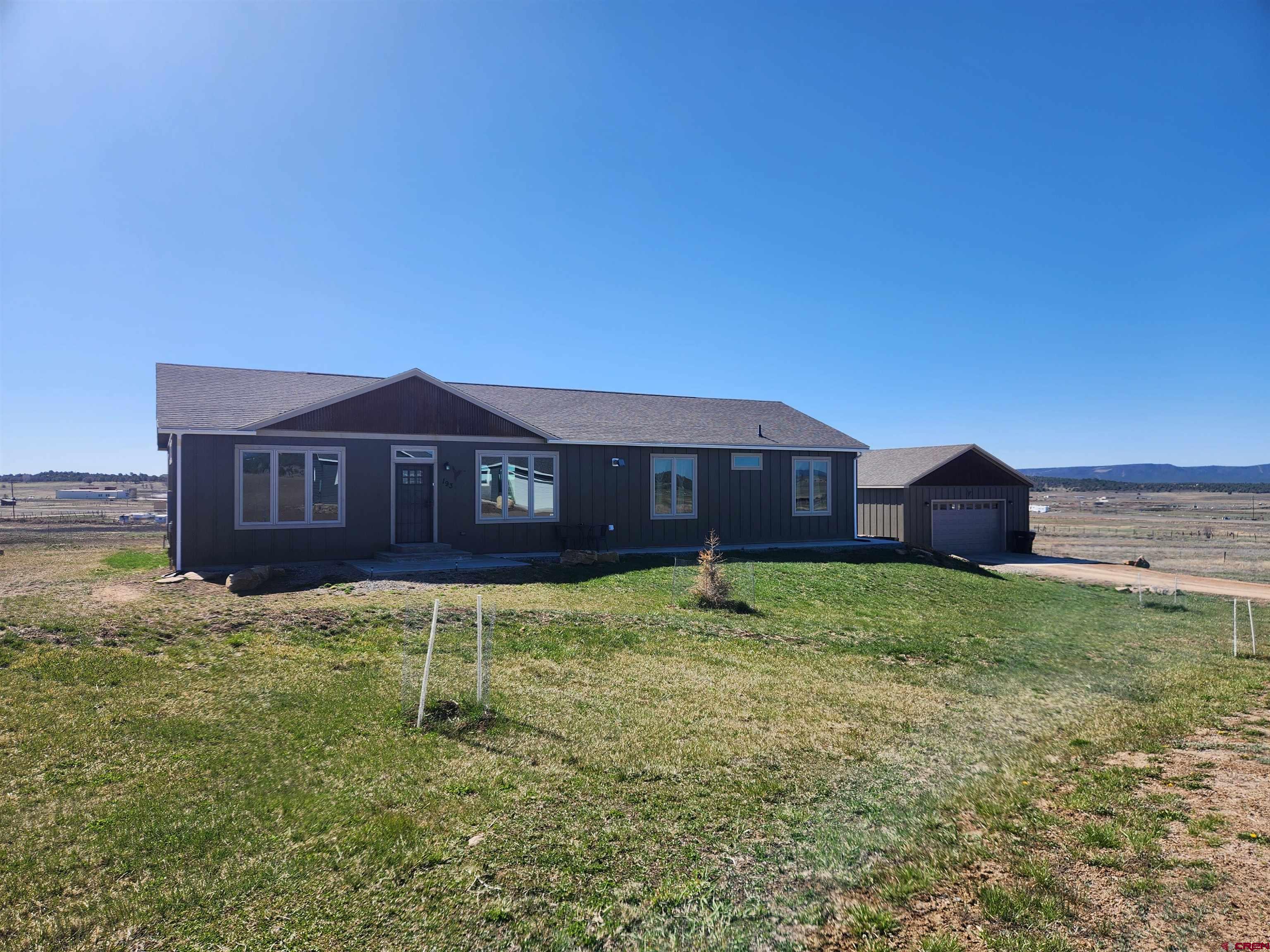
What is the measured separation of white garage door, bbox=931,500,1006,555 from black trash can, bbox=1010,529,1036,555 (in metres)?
0.30

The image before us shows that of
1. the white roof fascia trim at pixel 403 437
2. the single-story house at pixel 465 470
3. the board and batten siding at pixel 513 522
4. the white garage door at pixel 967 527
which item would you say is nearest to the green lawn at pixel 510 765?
the board and batten siding at pixel 513 522

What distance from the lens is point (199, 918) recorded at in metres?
3.26

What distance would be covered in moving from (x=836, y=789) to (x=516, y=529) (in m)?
13.0

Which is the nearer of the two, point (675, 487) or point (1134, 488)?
point (675, 487)

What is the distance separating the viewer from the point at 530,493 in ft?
56.9

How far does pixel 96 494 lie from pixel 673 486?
72.0 metres

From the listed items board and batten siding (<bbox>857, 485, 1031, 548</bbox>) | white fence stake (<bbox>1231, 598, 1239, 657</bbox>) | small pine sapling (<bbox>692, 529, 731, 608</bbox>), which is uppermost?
board and batten siding (<bbox>857, 485, 1031, 548</bbox>)

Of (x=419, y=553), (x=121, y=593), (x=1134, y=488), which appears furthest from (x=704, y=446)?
(x=1134, y=488)


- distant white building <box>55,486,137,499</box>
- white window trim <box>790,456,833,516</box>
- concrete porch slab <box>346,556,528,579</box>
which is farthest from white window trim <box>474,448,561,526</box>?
distant white building <box>55,486,137,499</box>

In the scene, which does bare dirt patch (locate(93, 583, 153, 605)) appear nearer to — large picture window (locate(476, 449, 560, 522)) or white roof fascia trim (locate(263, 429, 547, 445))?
white roof fascia trim (locate(263, 429, 547, 445))

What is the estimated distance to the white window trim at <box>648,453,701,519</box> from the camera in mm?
19031

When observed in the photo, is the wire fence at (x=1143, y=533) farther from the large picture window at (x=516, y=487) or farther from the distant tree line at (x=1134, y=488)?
the distant tree line at (x=1134, y=488)

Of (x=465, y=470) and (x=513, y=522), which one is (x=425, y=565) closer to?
(x=465, y=470)

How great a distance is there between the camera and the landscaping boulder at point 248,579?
1184 centimetres
